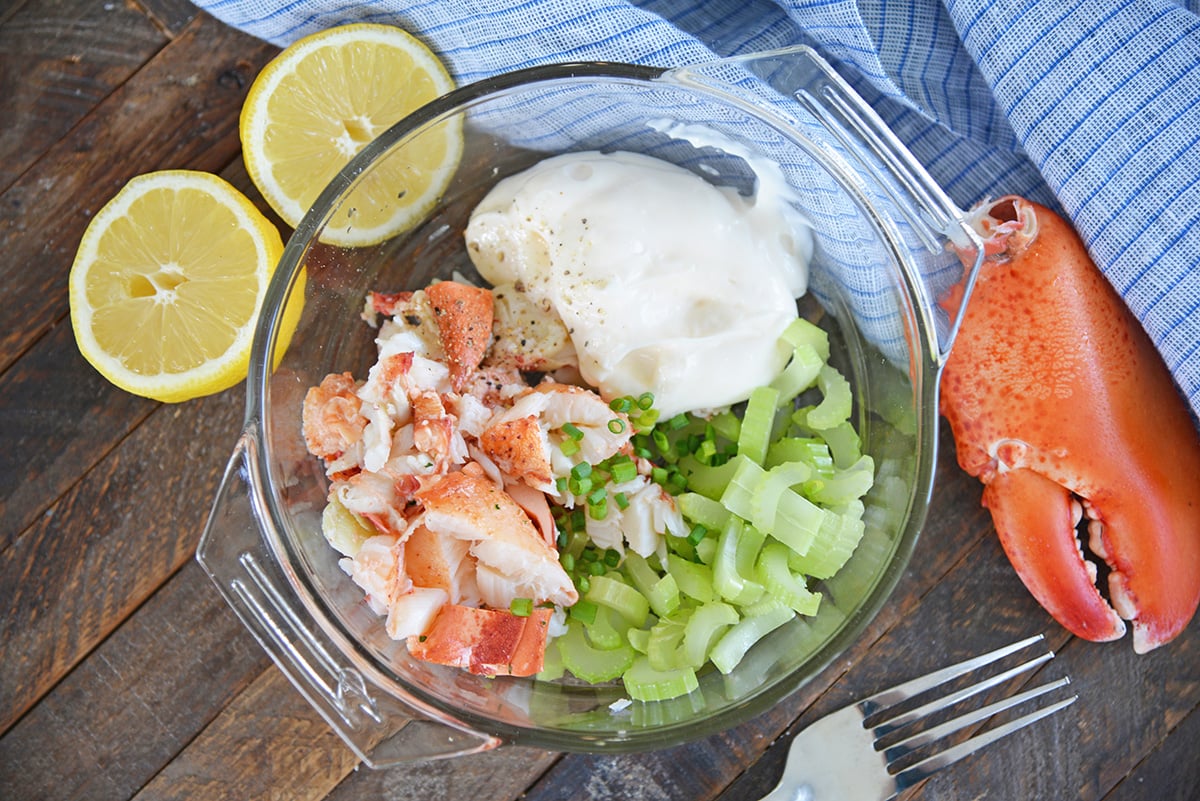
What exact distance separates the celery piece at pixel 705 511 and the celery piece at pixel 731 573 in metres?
0.01

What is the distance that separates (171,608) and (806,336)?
3.69ft

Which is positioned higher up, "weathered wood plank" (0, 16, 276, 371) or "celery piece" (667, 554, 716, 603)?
"weathered wood plank" (0, 16, 276, 371)

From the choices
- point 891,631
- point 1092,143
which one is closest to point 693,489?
point 891,631

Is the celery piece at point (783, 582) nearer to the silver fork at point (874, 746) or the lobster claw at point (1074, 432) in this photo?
the silver fork at point (874, 746)

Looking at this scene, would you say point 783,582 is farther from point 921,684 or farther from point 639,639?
point 921,684

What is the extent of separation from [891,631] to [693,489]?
42 centimetres

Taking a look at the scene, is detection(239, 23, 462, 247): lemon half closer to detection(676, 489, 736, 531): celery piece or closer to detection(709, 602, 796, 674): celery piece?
detection(676, 489, 736, 531): celery piece

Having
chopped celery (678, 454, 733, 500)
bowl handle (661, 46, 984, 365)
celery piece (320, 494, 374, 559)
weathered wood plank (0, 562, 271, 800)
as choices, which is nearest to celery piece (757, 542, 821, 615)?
chopped celery (678, 454, 733, 500)

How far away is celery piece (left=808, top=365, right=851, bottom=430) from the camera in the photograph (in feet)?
4.83

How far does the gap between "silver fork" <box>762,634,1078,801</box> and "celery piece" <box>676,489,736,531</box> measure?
395 mm

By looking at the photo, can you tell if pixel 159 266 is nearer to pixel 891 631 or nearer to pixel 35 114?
pixel 35 114

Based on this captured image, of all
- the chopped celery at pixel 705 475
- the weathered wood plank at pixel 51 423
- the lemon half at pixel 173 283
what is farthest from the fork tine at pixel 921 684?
the weathered wood plank at pixel 51 423

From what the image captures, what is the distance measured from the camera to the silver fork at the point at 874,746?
5.01ft

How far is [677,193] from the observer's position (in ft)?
4.74
